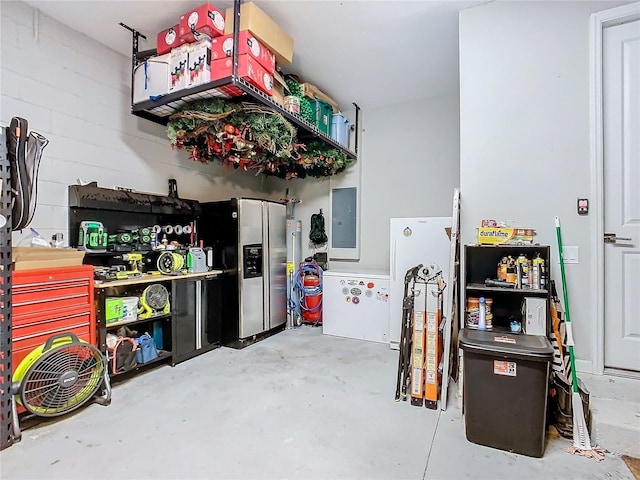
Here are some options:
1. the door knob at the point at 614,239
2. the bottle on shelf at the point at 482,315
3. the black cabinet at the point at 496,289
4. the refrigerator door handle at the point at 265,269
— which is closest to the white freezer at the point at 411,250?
the black cabinet at the point at 496,289

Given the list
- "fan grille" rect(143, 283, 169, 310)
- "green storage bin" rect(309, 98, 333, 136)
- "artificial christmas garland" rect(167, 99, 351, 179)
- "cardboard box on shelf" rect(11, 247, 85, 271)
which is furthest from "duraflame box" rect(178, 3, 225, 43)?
"fan grille" rect(143, 283, 169, 310)

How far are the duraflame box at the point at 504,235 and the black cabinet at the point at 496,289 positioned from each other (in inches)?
1.9

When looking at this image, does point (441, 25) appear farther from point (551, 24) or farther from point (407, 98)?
point (407, 98)

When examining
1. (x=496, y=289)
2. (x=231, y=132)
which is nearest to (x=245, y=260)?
(x=231, y=132)

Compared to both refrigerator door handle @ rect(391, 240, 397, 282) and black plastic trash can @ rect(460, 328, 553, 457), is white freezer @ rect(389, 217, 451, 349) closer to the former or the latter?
refrigerator door handle @ rect(391, 240, 397, 282)

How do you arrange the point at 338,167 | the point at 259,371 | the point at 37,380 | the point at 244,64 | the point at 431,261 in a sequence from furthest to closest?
1. the point at 338,167
2. the point at 431,261
3. the point at 259,371
4. the point at 244,64
5. the point at 37,380

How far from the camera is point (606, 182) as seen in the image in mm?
2408

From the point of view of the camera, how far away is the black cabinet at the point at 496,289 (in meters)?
2.36

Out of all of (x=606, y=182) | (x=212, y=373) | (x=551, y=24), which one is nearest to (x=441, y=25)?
(x=551, y=24)

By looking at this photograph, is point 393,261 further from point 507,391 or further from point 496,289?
point 507,391

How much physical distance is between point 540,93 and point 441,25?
1.14 meters

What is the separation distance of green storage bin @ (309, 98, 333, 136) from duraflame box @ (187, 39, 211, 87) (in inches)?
59.8

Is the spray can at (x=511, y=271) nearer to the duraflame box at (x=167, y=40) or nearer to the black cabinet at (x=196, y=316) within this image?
the black cabinet at (x=196, y=316)

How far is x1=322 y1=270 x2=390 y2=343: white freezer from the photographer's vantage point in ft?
13.8
